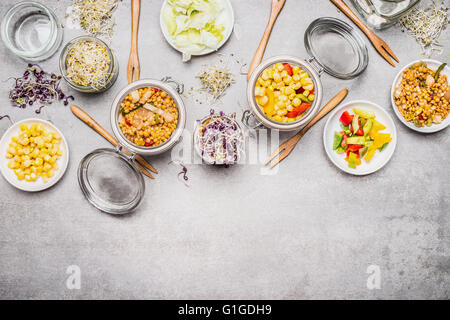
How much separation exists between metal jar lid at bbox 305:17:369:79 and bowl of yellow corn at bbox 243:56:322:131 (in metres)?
0.28

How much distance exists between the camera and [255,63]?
6.02 feet

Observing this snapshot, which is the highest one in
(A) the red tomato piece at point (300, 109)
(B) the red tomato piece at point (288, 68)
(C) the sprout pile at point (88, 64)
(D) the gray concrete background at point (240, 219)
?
(C) the sprout pile at point (88, 64)

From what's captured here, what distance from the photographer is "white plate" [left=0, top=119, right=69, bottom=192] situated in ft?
5.75

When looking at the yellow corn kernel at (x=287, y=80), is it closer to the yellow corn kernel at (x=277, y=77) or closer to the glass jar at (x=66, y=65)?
the yellow corn kernel at (x=277, y=77)

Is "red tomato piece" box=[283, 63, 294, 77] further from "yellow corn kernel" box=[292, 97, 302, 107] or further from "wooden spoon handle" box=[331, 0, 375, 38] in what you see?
"wooden spoon handle" box=[331, 0, 375, 38]

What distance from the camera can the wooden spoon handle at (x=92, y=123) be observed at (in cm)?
180

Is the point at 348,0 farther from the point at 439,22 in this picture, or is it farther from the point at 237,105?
the point at 237,105

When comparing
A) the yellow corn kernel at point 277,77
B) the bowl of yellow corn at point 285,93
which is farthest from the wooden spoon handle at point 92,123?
the yellow corn kernel at point 277,77

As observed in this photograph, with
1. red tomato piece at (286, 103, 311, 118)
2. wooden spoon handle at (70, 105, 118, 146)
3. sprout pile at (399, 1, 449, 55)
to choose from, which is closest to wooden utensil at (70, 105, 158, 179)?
wooden spoon handle at (70, 105, 118, 146)

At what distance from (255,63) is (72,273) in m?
1.52

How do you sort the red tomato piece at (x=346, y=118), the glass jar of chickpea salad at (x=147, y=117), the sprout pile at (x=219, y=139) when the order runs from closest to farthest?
the glass jar of chickpea salad at (x=147, y=117)
the sprout pile at (x=219, y=139)
the red tomato piece at (x=346, y=118)

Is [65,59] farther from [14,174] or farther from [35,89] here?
[14,174]

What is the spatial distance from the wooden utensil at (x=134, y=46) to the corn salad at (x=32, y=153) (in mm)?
529
